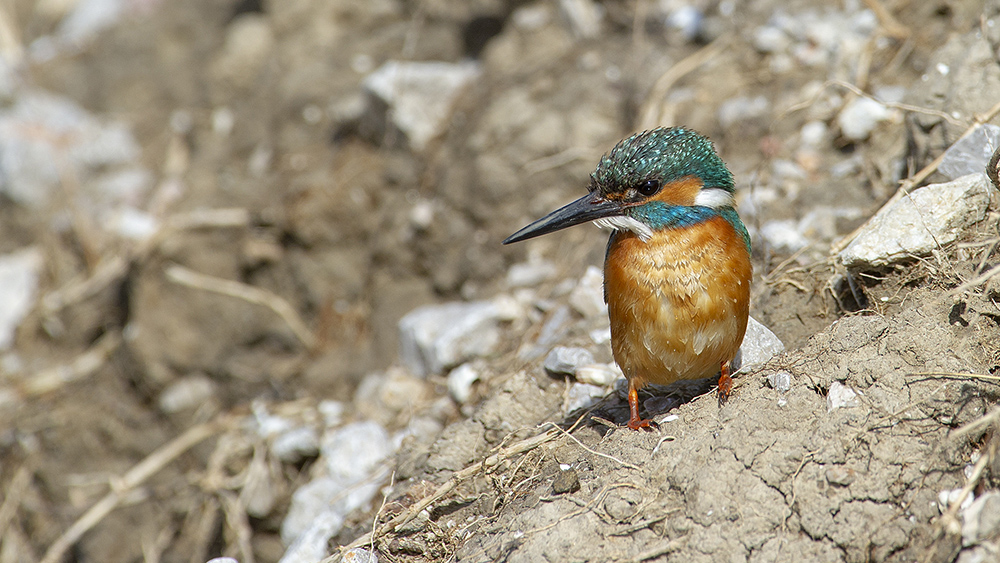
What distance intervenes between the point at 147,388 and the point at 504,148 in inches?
111

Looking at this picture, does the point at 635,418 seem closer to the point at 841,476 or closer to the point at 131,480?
the point at 841,476

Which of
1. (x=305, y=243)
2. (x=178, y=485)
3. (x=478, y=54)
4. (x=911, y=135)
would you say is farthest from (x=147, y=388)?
(x=911, y=135)

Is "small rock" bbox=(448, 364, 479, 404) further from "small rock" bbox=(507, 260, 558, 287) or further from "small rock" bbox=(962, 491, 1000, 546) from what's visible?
"small rock" bbox=(962, 491, 1000, 546)

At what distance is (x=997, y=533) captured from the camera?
5.65ft

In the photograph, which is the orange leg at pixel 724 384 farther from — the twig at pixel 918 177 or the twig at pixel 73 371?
the twig at pixel 73 371

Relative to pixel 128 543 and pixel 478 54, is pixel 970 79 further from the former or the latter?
pixel 128 543

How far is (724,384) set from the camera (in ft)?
7.87

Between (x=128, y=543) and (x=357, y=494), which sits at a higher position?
(x=357, y=494)

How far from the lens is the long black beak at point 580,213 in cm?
245

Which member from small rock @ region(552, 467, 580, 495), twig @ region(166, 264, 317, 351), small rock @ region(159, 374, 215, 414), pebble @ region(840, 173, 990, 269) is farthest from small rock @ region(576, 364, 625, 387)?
small rock @ region(159, 374, 215, 414)

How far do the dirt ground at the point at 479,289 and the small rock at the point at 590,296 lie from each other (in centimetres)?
7

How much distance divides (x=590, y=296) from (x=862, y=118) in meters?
1.50

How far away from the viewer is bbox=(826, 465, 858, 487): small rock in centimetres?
199

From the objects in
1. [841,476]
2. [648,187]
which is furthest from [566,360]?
[841,476]
